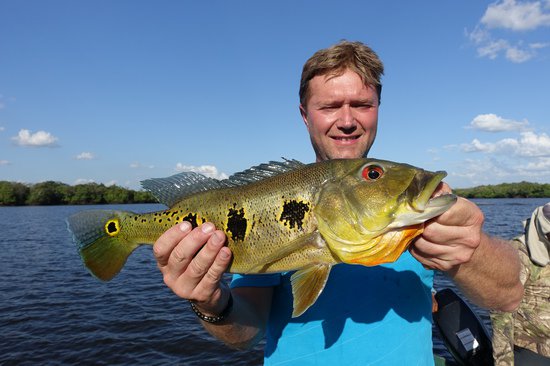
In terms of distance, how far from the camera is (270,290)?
3.58 metres

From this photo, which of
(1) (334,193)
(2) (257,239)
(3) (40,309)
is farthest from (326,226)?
(3) (40,309)

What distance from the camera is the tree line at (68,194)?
10706 cm

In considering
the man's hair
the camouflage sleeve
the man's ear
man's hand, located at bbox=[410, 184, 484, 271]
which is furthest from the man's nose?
the camouflage sleeve

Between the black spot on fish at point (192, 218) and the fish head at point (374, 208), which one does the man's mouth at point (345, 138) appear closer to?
the fish head at point (374, 208)

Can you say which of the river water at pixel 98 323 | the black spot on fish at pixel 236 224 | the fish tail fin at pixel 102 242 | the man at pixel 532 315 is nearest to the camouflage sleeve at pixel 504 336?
the man at pixel 532 315

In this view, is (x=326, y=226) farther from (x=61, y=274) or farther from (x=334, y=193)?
(x=61, y=274)

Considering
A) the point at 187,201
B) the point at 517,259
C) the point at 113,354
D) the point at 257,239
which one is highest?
the point at 187,201

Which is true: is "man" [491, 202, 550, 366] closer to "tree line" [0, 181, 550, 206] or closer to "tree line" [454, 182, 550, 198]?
"tree line" [0, 181, 550, 206]

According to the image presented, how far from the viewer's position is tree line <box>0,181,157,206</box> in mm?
107062

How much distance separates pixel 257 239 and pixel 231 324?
2.90ft

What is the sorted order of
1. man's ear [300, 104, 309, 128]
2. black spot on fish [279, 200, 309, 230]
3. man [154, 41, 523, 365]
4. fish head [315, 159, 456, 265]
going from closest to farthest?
fish head [315, 159, 456, 265], man [154, 41, 523, 365], black spot on fish [279, 200, 309, 230], man's ear [300, 104, 309, 128]

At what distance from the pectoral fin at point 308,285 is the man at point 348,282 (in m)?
0.55

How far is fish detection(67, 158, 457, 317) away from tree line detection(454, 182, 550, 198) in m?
129

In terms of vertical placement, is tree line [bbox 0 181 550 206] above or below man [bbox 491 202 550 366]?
above
